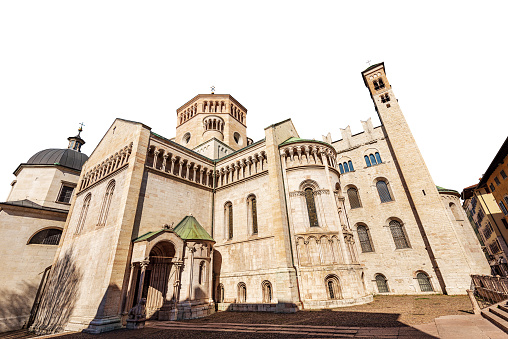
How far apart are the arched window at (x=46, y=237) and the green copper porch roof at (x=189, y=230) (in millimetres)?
15772

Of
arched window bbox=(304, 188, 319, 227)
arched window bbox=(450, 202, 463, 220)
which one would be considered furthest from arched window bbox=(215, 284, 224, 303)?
arched window bbox=(450, 202, 463, 220)

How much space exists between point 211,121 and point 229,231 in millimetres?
17214

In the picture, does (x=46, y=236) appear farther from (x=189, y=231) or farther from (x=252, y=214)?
(x=252, y=214)

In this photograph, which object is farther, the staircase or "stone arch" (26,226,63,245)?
"stone arch" (26,226,63,245)

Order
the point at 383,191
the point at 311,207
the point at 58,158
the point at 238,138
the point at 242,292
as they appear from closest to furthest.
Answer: the point at 242,292
the point at 311,207
the point at 383,191
the point at 58,158
the point at 238,138

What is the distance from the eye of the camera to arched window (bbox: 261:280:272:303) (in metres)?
16.9

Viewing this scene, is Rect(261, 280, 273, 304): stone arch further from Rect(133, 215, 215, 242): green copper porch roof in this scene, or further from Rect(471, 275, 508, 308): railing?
Rect(471, 275, 508, 308): railing

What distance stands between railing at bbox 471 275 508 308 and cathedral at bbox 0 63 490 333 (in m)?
4.35

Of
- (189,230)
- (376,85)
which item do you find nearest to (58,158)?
(189,230)

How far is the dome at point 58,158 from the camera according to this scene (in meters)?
29.3

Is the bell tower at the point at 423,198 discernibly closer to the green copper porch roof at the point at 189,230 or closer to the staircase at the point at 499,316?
the staircase at the point at 499,316

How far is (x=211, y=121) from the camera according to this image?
32.3 m

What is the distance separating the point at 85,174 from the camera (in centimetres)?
2384

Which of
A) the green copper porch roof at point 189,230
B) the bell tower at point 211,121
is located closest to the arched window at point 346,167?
the bell tower at point 211,121
